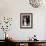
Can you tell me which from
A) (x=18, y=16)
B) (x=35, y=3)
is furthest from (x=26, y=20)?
(x=35, y=3)

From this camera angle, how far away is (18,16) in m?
Answer: 4.75

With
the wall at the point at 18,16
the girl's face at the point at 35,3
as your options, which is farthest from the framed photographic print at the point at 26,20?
the girl's face at the point at 35,3

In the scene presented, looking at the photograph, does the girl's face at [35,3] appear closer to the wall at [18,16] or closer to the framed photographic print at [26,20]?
the wall at [18,16]

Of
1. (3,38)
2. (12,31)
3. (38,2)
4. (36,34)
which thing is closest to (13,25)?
(12,31)

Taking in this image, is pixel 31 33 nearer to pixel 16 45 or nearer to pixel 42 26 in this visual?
pixel 42 26

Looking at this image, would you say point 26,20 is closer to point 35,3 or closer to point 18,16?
point 18,16

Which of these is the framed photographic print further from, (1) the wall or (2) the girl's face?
A: (2) the girl's face

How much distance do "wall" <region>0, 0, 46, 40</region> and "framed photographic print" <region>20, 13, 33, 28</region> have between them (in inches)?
4.2

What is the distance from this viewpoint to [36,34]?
15.4 feet

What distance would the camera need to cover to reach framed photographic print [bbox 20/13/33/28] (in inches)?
187

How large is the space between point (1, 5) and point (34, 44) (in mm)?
1858

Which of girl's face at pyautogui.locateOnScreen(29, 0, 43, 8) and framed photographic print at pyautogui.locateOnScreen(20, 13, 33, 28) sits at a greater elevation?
girl's face at pyautogui.locateOnScreen(29, 0, 43, 8)

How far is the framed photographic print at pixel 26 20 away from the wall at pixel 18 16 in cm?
11

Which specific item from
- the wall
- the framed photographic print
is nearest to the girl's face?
the wall
